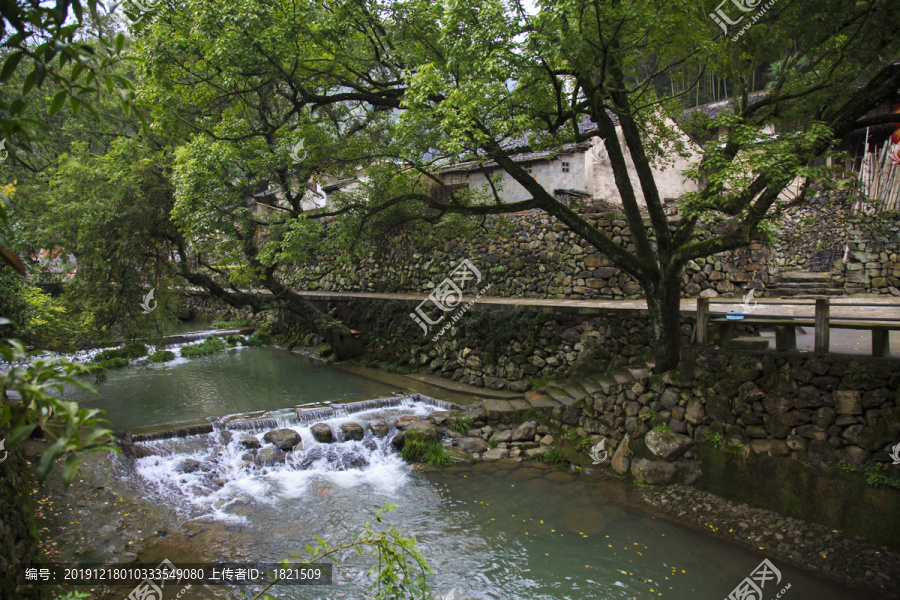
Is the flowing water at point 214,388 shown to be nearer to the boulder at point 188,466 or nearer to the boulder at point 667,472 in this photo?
the boulder at point 188,466

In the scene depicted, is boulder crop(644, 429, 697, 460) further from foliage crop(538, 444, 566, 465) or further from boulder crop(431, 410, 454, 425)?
boulder crop(431, 410, 454, 425)

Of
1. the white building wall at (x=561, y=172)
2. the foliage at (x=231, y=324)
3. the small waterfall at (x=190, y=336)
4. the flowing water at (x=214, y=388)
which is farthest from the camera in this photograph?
the foliage at (x=231, y=324)

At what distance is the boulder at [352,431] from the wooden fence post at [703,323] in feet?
20.1

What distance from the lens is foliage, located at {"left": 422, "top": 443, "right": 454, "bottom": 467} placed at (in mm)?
8797

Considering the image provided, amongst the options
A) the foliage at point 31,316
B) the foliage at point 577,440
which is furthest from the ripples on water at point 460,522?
the foliage at point 31,316

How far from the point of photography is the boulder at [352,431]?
9.49 meters

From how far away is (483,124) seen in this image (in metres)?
7.57

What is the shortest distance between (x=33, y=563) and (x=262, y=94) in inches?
367

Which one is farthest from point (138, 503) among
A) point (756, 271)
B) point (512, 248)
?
point (756, 271)

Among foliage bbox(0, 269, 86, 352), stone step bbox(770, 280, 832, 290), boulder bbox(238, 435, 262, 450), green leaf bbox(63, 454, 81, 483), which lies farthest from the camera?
stone step bbox(770, 280, 832, 290)

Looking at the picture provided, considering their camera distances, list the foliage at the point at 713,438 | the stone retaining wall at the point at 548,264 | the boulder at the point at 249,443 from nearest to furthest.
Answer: the foliage at the point at 713,438 < the boulder at the point at 249,443 < the stone retaining wall at the point at 548,264

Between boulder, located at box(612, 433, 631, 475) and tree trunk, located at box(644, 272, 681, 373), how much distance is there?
1.31 m

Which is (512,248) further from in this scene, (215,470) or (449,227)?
(215,470)

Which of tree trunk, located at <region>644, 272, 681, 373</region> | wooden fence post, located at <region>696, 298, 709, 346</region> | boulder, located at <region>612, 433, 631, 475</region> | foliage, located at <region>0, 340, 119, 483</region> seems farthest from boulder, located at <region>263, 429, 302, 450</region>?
foliage, located at <region>0, 340, 119, 483</region>
